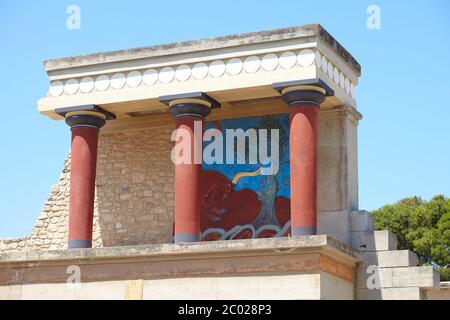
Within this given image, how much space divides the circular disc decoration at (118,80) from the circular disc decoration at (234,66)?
2.09m

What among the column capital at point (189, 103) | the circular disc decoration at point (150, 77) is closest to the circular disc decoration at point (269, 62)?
the column capital at point (189, 103)

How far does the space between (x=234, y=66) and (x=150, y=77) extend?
5.42 feet

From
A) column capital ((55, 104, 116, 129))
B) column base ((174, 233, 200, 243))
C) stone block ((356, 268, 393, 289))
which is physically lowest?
stone block ((356, 268, 393, 289))

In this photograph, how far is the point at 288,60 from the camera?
15.1m

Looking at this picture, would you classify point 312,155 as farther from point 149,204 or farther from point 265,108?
point 149,204

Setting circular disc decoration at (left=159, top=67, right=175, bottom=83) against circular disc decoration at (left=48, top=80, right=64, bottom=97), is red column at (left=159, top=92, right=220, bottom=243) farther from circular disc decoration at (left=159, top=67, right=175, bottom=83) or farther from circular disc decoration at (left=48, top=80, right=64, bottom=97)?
circular disc decoration at (left=48, top=80, right=64, bottom=97)

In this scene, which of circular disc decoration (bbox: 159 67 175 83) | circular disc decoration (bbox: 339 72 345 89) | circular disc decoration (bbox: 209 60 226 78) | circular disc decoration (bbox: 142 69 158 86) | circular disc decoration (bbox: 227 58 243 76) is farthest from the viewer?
circular disc decoration (bbox: 339 72 345 89)

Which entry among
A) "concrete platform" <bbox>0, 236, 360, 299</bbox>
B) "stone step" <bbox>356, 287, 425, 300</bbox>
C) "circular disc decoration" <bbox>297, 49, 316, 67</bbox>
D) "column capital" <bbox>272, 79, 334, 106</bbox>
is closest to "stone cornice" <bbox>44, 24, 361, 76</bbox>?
"circular disc decoration" <bbox>297, 49, 316, 67</bbox>

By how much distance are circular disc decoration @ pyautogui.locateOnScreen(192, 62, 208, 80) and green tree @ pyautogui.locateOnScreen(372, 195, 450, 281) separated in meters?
22.0

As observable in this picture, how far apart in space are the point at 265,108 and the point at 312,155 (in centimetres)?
257

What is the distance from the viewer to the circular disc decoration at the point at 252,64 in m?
15.3

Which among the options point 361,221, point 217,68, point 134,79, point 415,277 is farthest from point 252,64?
point 415,277

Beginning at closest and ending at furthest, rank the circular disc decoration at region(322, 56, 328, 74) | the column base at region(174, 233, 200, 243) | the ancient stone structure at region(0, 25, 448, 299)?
1. the ancient stone structure at region(0, 25, 448, 299)
2. the column base at region(174, 233, 200, 243)
3. the circular disc decoration at region(322, 56, 328, 74)

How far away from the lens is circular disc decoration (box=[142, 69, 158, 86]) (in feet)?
52.6
